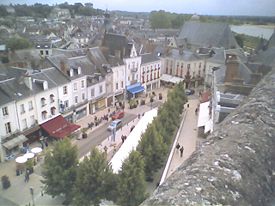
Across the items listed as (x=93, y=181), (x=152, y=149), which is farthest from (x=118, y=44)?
(x=93, y=181)

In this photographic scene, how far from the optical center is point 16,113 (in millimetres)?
18828

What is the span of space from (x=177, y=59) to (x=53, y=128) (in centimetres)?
2067

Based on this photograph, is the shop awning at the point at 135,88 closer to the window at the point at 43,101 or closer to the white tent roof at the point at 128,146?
the white tent roof at the point at 128,146

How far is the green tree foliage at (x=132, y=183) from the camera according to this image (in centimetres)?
1136

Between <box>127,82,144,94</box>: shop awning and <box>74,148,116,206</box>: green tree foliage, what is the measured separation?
19854mm

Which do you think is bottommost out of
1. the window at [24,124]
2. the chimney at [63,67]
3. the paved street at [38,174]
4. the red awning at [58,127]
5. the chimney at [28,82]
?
the paved street at [38,174]

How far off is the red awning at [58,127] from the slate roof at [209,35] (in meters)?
28.3

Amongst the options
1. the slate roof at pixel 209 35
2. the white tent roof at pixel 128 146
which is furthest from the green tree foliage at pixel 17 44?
the white tent roof at pixel 128 146

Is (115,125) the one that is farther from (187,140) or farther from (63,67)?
(187,140)

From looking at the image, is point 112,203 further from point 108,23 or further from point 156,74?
point 108,23

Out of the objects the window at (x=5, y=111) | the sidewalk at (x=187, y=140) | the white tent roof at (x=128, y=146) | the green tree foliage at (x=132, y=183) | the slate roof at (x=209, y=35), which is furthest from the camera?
Result: the slate roof at (x=209, y=35)

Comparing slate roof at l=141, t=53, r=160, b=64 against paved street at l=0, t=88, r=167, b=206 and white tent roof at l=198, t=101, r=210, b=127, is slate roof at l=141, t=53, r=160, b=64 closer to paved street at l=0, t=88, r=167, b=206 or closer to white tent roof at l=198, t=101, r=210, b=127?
paved street at l=0, t=88, r=167, b=206

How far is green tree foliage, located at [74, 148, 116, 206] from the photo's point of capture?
11750 millimetres

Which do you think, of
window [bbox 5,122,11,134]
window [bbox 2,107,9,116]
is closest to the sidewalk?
window [bbox 5,122,11,134]
